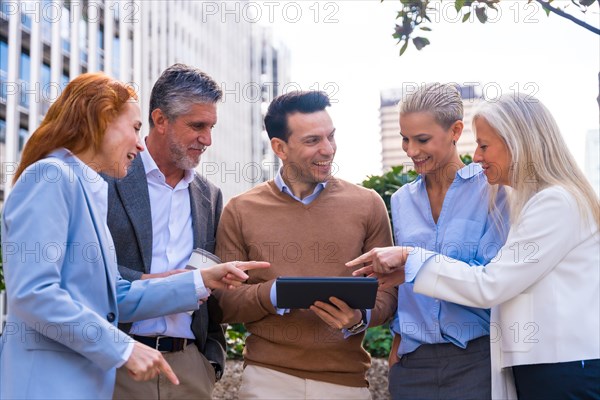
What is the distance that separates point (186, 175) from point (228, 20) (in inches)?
3081

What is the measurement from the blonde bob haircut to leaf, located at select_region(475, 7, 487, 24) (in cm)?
150

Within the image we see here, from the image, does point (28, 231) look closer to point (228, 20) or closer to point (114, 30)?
point (114, 30)

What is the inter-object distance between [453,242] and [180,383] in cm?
147

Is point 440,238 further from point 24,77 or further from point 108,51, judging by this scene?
point 108,51

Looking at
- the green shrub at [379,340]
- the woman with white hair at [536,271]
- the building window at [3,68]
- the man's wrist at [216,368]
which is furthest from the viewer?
the building window at [3,68]

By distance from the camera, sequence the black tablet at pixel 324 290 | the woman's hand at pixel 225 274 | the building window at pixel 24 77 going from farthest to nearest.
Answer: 1. the building window at pixel 24 77
2. the woman's hand at pixel 225 274
3. the black tablet at pixel 324 290

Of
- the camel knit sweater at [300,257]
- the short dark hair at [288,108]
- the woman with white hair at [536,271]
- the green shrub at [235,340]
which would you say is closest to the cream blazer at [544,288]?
the woman with white hair at [536,271]

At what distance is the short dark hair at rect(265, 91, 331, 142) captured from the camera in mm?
4242

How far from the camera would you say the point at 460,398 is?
355cm

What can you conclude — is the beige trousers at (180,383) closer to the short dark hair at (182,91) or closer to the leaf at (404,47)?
the short dark hair at (182,91)

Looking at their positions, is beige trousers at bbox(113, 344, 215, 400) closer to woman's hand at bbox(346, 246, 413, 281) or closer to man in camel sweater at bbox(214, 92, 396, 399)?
man in camel sweater at bbox(214, 92, 396, 399)

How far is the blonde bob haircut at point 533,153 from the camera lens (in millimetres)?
3250

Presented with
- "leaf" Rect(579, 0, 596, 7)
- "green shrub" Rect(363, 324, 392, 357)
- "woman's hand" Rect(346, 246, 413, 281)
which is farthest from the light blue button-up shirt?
"green shrub" Rect(363, 324, 392, 357)

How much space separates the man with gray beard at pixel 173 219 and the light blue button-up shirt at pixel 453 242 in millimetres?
993
